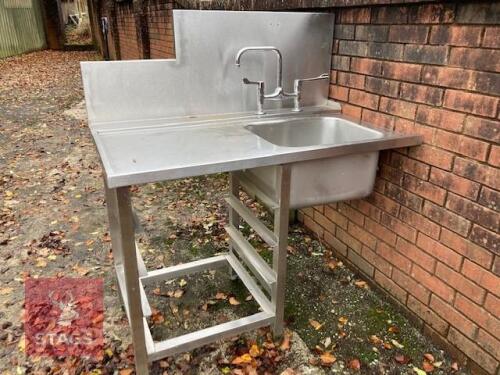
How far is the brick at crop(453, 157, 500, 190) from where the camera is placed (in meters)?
1.81

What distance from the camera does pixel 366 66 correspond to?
244 centimetres

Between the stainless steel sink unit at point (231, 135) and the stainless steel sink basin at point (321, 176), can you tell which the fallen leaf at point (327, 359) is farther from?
the stainless steel sink basin at point (321, 176)

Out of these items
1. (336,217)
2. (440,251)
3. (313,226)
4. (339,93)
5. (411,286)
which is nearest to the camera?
(440,251)

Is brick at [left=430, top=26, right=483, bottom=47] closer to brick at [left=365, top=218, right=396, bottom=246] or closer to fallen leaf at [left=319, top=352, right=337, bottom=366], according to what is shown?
brick at [left=365, top=218, right=396, bottom=246]

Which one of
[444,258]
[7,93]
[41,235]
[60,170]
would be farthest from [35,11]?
[444,258]

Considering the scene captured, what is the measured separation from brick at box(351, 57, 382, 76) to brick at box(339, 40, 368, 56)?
4 cm

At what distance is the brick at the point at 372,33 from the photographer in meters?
2.27

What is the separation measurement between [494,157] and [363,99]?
92cm

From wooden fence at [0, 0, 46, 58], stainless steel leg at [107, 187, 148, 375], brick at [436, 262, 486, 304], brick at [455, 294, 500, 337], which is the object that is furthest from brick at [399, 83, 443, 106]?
wooden fence at [0, 0, 46, 58]

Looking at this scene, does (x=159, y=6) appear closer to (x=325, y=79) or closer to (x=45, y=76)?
(x=325, y=79)

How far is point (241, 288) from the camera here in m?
2.82

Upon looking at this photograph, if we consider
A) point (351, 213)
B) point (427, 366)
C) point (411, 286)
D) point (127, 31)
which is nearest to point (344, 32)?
point (351, 213)

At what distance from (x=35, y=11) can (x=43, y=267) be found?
63.2 ft

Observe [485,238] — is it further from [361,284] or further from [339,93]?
[339,93]
